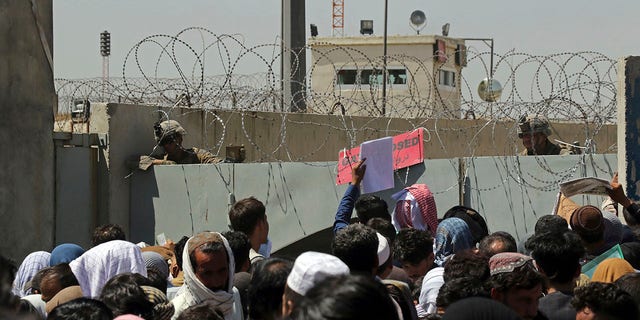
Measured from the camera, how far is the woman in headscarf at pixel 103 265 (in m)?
4.98

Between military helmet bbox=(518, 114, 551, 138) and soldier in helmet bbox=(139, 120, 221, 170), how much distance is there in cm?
288

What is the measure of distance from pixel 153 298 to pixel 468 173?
514cm

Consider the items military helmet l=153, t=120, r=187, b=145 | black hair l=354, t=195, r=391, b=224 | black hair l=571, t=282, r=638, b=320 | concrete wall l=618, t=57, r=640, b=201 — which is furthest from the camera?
military helmet l=153, t=120, r=187, b=145

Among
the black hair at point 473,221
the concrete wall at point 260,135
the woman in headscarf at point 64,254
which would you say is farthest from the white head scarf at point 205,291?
the concrete wall at point 260,135

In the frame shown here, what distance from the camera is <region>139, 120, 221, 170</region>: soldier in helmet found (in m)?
10.2

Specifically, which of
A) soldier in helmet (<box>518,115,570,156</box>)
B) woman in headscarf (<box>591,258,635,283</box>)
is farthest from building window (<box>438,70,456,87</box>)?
woman in headscarf (<box>591,258,635,283</box>)

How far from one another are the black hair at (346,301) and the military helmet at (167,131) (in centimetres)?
801

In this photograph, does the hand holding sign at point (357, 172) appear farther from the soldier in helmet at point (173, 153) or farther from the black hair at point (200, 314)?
the soldier in helmet at point (173, 153)

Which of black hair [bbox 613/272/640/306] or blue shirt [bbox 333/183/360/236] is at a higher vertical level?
blue shirt [bbox 333/183/360/236]

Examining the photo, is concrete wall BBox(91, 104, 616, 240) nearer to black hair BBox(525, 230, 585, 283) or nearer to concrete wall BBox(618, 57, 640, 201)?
concrete wall BBox(618, 57, 640, 201)

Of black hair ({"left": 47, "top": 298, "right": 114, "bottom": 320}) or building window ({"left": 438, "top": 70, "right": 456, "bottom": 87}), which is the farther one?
building window ({"left": 438, "top": 70, "right": 456, "bottom": 87})

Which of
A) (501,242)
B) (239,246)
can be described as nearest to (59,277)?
(239,246)

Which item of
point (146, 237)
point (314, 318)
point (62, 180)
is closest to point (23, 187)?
point (62, 180)

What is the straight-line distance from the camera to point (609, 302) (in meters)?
3.83
